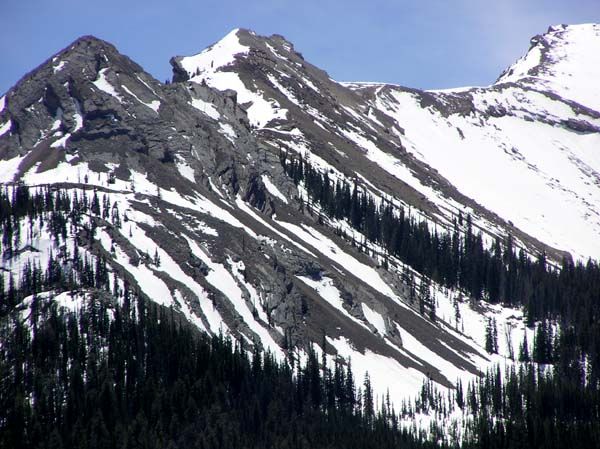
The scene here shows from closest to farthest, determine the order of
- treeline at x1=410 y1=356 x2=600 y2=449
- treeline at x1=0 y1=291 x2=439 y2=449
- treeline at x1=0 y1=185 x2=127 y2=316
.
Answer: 1. treeline at x1=0 y1=291 x2=439 y2=449
2. treeline at x1=0 y1=185 x2=127 y2=316
3. treeline at x1=410 y1=356 x2=600 y2=449

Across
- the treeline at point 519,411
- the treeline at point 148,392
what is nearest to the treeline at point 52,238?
the treeline at point 148,392

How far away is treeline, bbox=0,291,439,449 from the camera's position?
459ft

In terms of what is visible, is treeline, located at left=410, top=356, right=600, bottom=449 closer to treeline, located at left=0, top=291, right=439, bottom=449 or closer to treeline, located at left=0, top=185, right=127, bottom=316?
treeline, located at left=0, top=291, right=439, bottom=449

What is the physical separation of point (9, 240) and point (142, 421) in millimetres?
42542

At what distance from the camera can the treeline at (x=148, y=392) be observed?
14000 cm

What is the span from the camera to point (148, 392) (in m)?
149

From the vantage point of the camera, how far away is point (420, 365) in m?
198

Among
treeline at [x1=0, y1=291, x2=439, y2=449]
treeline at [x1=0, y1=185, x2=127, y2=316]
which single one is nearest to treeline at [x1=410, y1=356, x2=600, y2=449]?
treeline at [x1=0, y1=291, x2=439, y2=449]

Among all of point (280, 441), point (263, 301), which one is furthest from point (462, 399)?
point (280, 441)

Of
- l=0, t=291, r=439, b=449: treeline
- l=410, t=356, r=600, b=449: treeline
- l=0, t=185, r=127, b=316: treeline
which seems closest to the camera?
l=0, t=291, r=439, b=449: treeline

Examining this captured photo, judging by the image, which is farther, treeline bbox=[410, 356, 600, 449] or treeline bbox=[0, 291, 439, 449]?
treeline bbox=[410, 356, 600, 449]

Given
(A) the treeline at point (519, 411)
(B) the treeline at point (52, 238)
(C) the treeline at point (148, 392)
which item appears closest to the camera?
(C) the treeline at point (148, 392)

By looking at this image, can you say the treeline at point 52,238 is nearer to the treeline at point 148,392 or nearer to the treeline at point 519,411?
the treeline at point 148,392

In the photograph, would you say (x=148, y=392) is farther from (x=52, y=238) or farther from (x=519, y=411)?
(x=519, y=411)
